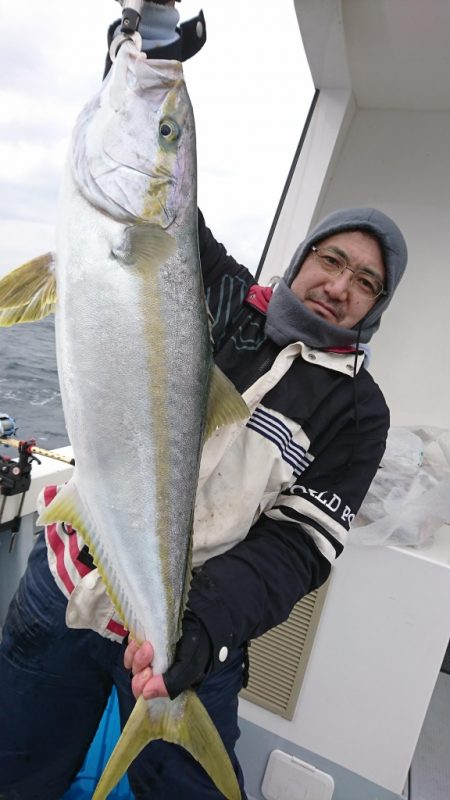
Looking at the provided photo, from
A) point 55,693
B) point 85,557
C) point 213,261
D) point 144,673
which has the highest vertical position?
point 213,261

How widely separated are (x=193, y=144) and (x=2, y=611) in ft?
8.96

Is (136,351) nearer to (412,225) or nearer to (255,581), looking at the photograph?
(255,581)

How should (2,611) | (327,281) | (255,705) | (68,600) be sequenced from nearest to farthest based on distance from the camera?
(68,600) → (327,281) → (255,705) → (2,611)

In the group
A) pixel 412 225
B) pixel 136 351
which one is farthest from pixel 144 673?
pixel 412 225

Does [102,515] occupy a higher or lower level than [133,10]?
lower

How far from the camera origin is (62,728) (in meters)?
1.78

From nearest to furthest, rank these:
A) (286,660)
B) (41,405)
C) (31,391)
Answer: (286,660) < (41,405) < (31,391)

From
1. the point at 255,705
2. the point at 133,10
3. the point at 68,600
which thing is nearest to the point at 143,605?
the point at 68,600

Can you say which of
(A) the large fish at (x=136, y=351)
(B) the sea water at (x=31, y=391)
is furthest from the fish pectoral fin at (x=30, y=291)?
(B) the sea water at (x=31, y=391)

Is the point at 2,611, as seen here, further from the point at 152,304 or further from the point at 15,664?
the point at 152,304

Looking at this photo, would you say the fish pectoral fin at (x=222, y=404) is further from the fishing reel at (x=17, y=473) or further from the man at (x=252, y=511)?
the fishing reel at (x=17, y=473)

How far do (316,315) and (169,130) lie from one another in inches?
28.9

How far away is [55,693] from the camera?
174 centimetres

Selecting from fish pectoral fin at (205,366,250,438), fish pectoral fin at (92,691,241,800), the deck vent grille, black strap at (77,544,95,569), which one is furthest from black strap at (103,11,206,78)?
the deck vent grille
